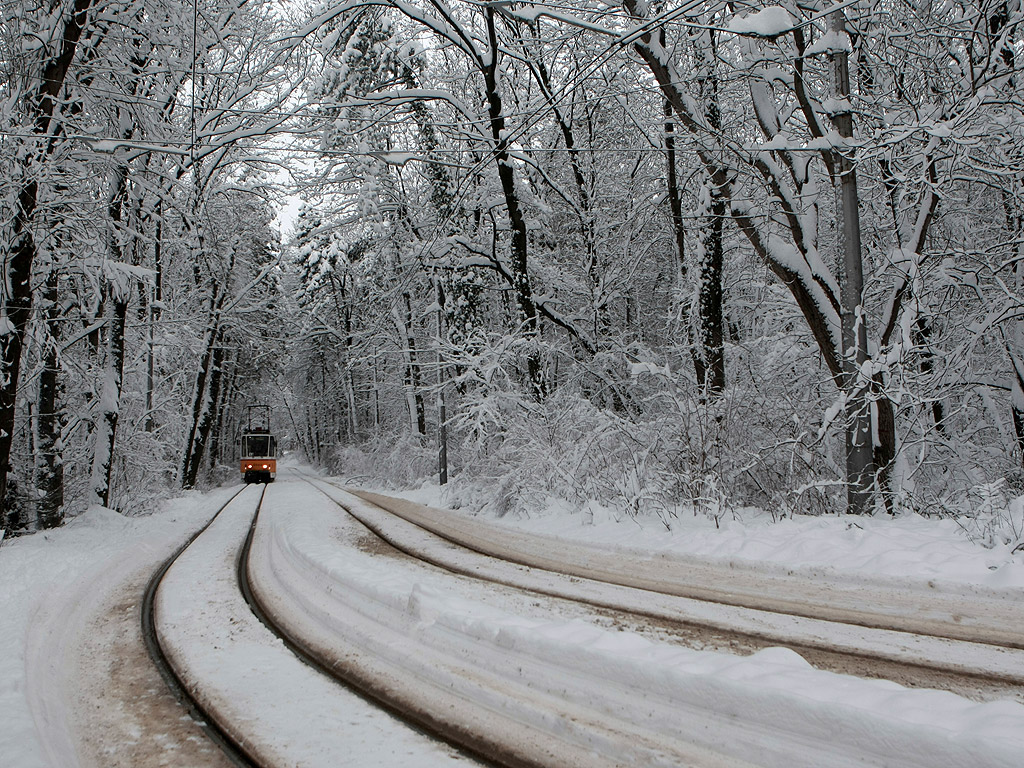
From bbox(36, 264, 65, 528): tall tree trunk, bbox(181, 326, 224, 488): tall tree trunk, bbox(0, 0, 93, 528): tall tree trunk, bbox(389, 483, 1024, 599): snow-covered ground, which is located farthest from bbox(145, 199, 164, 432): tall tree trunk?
bbox(389, 483, 1024, 599): snow-covered ground

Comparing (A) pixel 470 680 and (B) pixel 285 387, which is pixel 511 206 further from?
(B) pixel 285 387

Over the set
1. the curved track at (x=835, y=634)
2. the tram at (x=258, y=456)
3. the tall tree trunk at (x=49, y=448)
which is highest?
the tall tree trunk at (x=49, y=448)

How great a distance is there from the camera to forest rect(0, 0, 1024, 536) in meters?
6.27

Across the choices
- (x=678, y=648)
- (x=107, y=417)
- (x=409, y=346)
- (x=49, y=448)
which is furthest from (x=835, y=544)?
(x=409, y=346)

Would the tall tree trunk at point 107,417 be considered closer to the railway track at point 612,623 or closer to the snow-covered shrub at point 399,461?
the railway track at point 612,623

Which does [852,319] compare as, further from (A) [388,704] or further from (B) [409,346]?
(B) [409,346]

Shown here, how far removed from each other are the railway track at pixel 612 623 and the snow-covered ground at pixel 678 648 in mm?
275

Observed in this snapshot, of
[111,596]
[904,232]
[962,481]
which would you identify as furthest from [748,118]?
[111,596]

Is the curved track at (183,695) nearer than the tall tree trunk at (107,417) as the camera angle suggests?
Yes

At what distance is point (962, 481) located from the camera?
24.2 feet

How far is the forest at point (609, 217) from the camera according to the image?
247 inches

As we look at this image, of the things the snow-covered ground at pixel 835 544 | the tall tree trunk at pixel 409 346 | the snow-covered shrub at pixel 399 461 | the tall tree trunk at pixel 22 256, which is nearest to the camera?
the snow-covered ground at pixel 835 544

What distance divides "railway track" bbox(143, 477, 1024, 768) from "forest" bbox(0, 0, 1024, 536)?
103 inches

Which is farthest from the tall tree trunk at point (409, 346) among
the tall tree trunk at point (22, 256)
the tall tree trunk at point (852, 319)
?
the tall tree trunk at point (852, 319)
